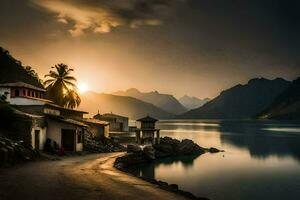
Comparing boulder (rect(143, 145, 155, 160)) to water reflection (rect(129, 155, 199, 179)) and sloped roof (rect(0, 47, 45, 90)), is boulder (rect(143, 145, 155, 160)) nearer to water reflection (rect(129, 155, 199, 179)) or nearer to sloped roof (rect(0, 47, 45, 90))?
water reflection (rect(129, 155, 199, 179))

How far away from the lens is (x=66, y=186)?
2405cm

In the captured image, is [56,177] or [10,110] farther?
[10,110]

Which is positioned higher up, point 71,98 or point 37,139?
point 71,98

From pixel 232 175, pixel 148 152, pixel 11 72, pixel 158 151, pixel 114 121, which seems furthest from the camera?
pixel 11 72

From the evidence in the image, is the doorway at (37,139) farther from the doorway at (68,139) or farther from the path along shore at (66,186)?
the path along shore at (66,186)

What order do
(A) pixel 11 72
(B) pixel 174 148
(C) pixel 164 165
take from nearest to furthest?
1. (C) pixel 164 165
2. (B) pixel 174 148
3. (A) pixel 11 72

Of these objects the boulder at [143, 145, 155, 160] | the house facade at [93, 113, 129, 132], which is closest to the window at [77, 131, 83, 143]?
the boulder at [143, 145, 155, 160]

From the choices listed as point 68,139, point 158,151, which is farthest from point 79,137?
point 158,151

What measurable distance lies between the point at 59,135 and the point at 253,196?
2647 cm

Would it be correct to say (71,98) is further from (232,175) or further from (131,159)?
(232,175)

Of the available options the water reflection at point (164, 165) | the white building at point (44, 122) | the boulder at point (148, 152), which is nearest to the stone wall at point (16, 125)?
the white building at point (44, 122)

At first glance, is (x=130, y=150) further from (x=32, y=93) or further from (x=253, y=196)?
(x=253, y=196)

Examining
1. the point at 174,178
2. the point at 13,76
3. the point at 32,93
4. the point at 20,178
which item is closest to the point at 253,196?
the point at 174,178

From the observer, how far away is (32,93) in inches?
2231
